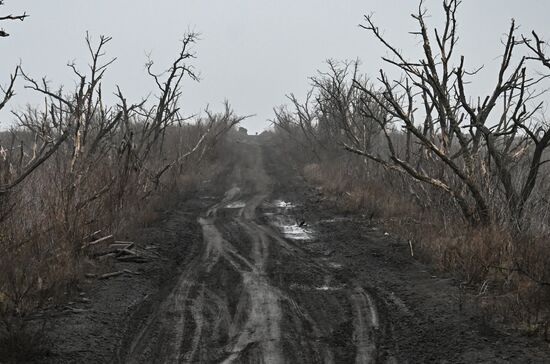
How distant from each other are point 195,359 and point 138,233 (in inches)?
263

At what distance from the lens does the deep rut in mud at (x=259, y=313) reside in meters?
5.44

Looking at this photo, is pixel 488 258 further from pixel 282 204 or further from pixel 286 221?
pixel 282 204

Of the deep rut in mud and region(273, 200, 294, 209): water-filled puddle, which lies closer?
the deep rut in mud

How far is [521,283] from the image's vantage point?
21.1 ft

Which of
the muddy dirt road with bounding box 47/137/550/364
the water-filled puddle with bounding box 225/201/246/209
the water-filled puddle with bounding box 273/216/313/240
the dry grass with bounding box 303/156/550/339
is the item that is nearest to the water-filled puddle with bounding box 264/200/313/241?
the water-filled puddle with bounding box 273/216/313/240

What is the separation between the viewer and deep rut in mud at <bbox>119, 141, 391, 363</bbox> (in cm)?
544

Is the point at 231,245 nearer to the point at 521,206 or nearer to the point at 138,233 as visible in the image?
the point at 138,233

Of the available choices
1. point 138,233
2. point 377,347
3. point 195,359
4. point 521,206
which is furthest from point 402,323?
point 138,233

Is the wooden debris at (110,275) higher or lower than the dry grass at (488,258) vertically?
lower

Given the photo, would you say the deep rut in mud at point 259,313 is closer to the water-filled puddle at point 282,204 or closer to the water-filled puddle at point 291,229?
the water-filled puddle at point 291,229

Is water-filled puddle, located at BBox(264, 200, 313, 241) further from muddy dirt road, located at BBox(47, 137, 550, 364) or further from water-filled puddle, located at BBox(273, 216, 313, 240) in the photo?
muddy dirt road, located at BBox(47, 137, 550, 364)

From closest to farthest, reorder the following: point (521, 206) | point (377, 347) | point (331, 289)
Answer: point (377, 347) → point (331, 289) → point (521, 206)

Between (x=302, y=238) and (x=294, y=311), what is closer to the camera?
(x=294, y=311)

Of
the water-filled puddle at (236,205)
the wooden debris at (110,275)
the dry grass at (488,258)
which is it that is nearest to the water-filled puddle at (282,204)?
the water-filled puddle at (236,205)
